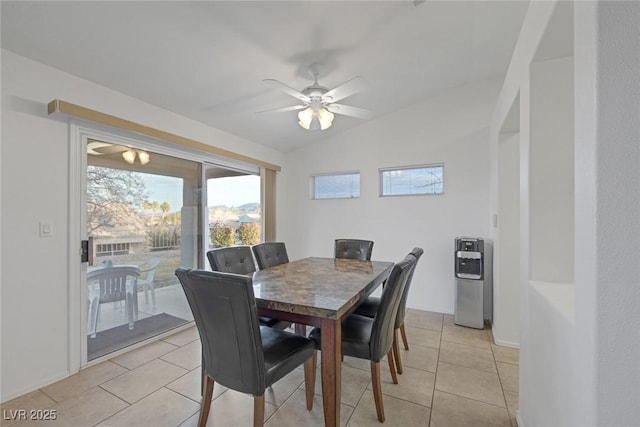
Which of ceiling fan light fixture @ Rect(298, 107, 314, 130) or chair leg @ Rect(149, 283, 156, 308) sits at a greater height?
ceiling fan light fixture @ Rect(298, 107, 314, 130)

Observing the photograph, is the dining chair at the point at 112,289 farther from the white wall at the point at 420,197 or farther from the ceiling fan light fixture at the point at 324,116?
the white wall at the point at 420,197

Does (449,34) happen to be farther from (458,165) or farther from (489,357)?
(489,357)

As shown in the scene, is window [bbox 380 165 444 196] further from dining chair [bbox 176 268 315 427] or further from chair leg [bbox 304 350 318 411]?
dining chair [bbox 176 268 315 427]

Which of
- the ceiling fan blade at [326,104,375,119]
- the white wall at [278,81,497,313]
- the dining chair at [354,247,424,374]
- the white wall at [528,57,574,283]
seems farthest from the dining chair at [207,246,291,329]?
the white wall at [278,81,497,313]

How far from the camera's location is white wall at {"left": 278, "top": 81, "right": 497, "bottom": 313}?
345 centimetres

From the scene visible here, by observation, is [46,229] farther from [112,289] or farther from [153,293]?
[153,293]

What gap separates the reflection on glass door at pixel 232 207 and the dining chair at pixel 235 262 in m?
1.17

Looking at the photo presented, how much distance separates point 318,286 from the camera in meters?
1.83

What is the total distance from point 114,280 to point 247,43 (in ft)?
8.06

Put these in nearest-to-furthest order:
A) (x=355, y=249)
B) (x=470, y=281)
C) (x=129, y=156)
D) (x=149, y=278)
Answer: (x=129, y=156), (x=149, y=278), (x=470, y=281), (x=355, y=249)

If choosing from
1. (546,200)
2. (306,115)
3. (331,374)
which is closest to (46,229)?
(306,115)

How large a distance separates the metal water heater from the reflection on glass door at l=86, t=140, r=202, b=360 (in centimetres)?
316

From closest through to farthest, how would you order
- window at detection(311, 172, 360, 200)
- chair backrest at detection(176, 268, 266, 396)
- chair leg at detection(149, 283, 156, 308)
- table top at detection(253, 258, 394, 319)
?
chair backrest at detection(176, 268, 266, 396) < table top at detection(253, 258, 394, 319) < chair leg at detection(149, 283, 156, 308) < window at detection(311, 172, 360, 200)

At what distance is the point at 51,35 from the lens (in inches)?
70.3
